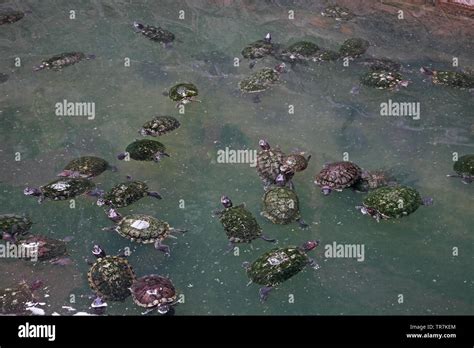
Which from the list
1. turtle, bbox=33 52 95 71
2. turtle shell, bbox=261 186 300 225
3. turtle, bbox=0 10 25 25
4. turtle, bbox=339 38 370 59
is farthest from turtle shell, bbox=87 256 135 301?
turtle, bbox=0 10 25 25

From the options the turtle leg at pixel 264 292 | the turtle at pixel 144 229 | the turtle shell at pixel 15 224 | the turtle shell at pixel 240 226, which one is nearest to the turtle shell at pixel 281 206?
the turtle shell at pixel 240 226

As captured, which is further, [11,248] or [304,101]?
[304,101]

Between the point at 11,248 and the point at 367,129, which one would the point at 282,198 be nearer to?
the point at 367,129

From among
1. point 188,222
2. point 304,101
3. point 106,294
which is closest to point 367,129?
point 304,101

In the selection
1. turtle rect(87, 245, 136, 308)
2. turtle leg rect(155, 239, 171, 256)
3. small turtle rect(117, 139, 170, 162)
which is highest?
small turtle rect(117, 139, 170, 162)

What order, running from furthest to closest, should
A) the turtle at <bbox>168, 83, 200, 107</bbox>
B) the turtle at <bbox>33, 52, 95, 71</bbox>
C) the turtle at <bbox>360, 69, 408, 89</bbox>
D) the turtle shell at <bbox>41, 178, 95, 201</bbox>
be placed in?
1. the turtle at <bbox>33, 52, 95, 71</bbox>
2. the turtle at <bbox>360, 69, 408, 89</bbox>
3. the turtle at <bbox>168, 83, 200, 107</bbox>
4. the turtle shell at <bbox>41, 178, 95, 201</bbox>

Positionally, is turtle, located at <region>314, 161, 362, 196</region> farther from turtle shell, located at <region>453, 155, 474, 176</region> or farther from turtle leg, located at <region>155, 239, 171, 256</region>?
turtle leg, located at <region>155, 239, 171, 256</region>

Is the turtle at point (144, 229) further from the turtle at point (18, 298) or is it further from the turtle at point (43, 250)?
the turtle at point (18, 298)
